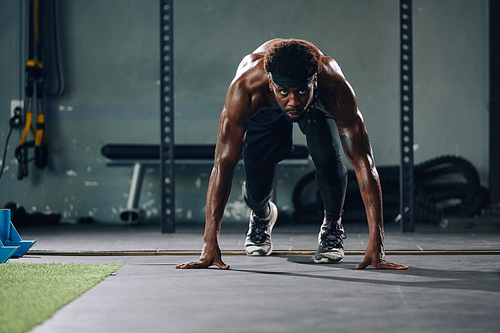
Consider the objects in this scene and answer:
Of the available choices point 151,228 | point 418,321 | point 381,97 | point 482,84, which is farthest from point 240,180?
point 418,321

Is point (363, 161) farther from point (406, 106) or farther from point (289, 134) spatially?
point (406, 106)

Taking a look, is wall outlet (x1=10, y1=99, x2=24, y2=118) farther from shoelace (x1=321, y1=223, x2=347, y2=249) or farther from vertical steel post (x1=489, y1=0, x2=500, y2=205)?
vertical steel post (x1=489, y1=0, x2=500, y2=205)

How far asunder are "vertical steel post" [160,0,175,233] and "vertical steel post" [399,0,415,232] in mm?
1842

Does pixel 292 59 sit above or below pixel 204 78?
below

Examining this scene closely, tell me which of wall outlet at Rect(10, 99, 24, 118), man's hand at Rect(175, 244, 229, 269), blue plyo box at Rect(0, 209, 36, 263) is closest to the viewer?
man's hand at Rect(175, 244, 229, 269)

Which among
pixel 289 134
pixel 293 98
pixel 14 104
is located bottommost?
pixel 289 134

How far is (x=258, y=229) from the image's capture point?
10.3 ft

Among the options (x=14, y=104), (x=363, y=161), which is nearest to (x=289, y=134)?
(x=363, y=161)

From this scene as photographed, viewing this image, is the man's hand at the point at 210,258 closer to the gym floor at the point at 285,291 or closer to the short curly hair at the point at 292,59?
the gym floor at the point at 285,291

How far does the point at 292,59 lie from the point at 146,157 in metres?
3.04

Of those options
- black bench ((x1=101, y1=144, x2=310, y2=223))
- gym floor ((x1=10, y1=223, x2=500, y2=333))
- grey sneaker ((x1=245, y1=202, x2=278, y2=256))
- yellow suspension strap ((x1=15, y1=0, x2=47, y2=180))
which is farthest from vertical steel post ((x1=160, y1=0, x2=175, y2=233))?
yellow suspension strap ((x1=15, y1=0, x2=47, y2=180))

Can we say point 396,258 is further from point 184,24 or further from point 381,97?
point 184,24

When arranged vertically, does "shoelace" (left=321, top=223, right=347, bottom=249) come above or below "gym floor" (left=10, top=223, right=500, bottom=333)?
above

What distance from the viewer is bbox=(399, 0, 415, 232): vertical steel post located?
429 cm
